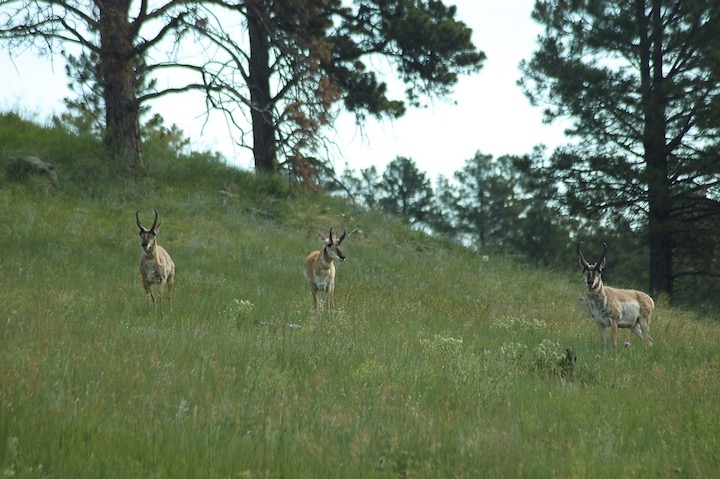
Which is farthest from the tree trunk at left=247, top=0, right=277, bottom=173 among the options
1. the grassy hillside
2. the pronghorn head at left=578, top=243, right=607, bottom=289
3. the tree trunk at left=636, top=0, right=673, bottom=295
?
the pronghorn head at left=578, top=243, right=607, bottom=289

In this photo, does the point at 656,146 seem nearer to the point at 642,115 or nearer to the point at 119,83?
the point at 642,115

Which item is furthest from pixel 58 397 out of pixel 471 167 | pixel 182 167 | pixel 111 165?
pixel 471 167

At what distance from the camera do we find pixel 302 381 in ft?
27.0

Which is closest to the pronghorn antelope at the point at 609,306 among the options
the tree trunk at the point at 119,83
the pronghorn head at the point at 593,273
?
the pronghorn head at the point at 593,273

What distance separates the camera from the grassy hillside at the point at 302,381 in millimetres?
5863

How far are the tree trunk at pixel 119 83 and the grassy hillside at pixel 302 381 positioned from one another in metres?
5.50

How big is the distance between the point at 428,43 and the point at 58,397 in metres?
23.4

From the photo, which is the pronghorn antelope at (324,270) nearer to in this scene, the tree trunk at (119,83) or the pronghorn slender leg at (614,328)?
the pronghorn slender leg at (614,328)

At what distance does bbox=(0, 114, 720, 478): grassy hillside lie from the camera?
586cm

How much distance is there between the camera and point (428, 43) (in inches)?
1092

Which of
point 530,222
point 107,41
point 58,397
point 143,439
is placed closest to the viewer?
point 143,439

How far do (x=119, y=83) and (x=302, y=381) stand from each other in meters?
17.8

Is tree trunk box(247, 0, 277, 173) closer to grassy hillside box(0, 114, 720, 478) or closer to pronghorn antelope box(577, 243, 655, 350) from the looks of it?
grassy hillside box(0, 114, 720, 478)

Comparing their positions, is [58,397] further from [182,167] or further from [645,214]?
[645,214]
